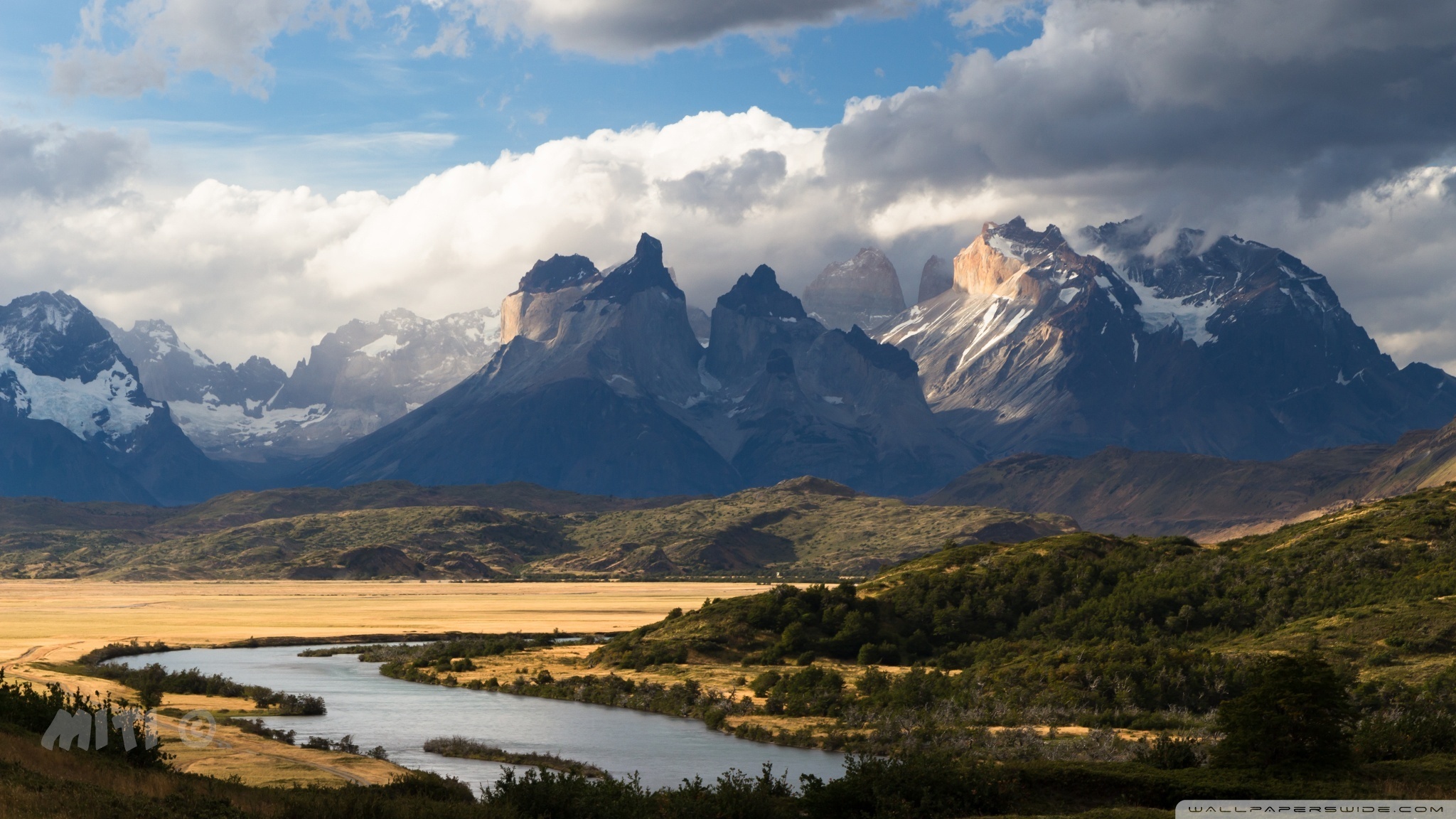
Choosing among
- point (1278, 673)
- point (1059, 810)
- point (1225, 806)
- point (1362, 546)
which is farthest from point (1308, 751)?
point (1362, 546)

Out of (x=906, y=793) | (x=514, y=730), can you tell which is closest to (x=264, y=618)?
(x=514, y=730)

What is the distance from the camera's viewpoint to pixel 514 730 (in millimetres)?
66688

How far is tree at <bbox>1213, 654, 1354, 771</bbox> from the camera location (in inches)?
1737

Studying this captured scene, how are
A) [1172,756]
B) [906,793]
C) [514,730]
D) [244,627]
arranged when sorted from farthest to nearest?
[244,627] < [514,730] < [1172,756] < [906,793]

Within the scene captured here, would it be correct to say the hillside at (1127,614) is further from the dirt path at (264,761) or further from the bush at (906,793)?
the dirt path at (264,761)

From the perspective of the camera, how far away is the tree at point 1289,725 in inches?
1737

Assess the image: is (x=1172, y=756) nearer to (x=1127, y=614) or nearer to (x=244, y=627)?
(x=1127, y=614)

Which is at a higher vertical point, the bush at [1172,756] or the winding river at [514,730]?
the bush at [1172,756]

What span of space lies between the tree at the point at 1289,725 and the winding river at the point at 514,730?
14.0 meters

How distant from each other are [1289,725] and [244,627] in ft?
391

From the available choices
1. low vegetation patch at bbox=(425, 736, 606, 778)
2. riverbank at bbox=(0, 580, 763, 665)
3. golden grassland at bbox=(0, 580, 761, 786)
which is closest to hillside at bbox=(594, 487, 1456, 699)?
low vegetation patch at bbox=(425, 736, 606, 778)

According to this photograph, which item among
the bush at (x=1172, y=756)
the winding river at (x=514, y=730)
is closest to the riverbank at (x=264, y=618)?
the winding river at (x=514, y=730)

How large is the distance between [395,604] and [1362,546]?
13172 cm

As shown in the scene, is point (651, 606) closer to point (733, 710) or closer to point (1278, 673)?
point (733, 710)
